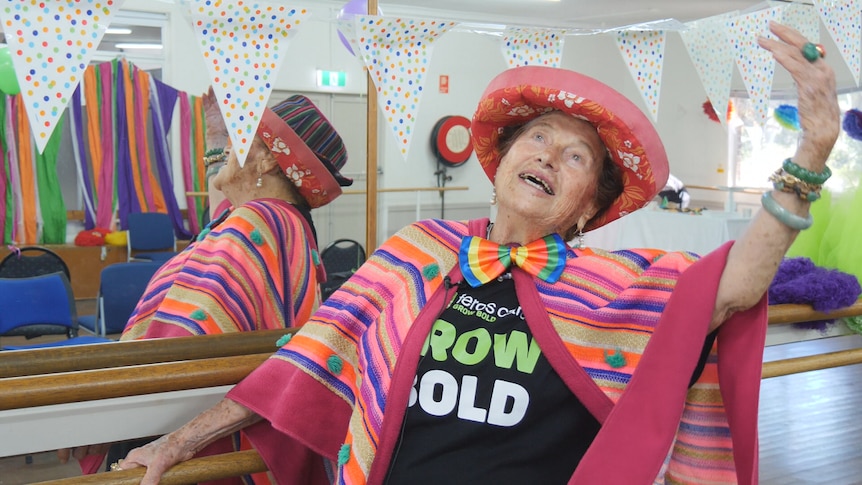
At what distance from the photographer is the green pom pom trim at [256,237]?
7.14ft

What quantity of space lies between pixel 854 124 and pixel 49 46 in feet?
11.2

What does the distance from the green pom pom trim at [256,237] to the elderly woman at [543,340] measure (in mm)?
540

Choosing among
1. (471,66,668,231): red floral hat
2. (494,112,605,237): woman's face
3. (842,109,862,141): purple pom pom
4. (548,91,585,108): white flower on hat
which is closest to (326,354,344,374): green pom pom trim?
(494,112,605,237): woman's face

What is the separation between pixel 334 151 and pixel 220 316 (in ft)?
2.23

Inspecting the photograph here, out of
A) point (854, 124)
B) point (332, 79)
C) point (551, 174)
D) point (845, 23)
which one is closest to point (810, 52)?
point (551, 174)

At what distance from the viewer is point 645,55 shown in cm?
257

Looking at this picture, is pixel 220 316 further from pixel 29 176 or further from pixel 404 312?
pixel 29 176

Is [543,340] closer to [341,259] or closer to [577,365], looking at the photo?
[577,365]

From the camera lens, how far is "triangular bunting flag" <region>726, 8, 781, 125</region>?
278 centimetres

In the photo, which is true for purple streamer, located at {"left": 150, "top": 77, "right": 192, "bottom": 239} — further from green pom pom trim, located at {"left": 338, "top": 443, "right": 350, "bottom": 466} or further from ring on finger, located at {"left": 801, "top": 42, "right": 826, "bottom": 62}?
ring on finger, located at {"left": 801, "top": 42, "right": 826, "bottom": 62}

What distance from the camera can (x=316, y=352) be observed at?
1665mm

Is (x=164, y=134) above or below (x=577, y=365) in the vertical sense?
below

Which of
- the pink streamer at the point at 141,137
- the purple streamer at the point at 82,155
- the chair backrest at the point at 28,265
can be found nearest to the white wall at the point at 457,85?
the pink streamer at the point at 141,137

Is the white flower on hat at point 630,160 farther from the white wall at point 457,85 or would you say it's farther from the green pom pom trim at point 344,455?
the white wall at point 457,85
